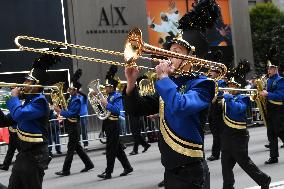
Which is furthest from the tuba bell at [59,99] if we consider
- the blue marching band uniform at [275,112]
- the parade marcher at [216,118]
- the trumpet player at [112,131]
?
the blue marching band uniform at [275,112]

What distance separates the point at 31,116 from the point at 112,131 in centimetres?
435

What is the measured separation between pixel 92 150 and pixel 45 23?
29.5 ft

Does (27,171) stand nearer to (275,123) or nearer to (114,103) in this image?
(114,103)

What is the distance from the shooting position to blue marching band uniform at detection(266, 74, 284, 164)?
1097 cm

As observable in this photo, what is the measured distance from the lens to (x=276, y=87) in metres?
11.2

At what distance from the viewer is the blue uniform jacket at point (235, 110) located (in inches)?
317

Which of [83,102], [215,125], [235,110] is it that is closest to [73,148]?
[215,125]

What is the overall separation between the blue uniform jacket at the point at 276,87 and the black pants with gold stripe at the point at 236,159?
10.8 ft

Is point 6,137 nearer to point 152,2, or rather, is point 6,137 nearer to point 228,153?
point 228,153

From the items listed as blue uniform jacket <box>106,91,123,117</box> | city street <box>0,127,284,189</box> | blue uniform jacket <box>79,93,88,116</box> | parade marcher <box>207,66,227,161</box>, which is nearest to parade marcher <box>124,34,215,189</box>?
city street <box>0,127,284,189</box>

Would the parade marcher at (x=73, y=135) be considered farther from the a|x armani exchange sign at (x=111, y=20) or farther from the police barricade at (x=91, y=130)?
the a|x armani exchange sign at (x=111, y=20)

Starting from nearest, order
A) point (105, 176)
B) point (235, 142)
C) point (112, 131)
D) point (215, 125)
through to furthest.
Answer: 1. point (235, 142)
2. point (105, 176)
3. point (112, 131)
4. point (215, 125)

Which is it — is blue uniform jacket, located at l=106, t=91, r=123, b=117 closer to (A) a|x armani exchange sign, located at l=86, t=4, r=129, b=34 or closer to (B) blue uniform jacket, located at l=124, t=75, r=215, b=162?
(B) blue uniform jacket, located at l=124, t=75, r=215, b=162

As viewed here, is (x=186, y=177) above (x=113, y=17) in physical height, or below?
below
